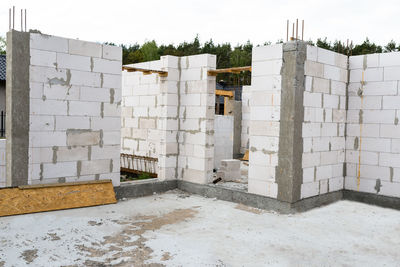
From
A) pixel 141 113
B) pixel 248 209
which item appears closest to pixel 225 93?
pixel 141 113

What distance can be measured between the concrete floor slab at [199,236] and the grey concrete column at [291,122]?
26.4 inches

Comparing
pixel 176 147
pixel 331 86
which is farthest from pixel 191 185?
pixel 331 86

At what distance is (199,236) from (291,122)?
3.02 m

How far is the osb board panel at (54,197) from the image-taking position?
277 inches

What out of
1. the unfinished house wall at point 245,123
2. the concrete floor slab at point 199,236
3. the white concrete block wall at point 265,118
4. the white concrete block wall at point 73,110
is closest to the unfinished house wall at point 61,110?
the white concrete block wall at point 73,110

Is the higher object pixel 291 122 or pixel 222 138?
pixel 291 122

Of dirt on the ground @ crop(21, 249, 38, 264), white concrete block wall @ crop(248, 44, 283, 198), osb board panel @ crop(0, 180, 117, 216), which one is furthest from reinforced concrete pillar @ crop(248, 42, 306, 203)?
dirt on the ground @ crop(21, 249, 38, 264)

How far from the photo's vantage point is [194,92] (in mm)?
9547

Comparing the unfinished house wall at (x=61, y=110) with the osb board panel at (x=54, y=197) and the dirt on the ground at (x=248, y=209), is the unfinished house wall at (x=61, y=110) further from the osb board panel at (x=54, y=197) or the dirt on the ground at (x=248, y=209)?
the dirt on the ground at (x=248, y=209)

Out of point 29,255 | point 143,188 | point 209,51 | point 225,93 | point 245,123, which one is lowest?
point 29,255

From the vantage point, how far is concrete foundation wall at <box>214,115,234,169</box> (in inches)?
511

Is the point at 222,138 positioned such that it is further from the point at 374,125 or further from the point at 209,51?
the point at 209,51

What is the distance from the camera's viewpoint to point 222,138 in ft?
43.2

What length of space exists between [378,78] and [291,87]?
2.43 meters
